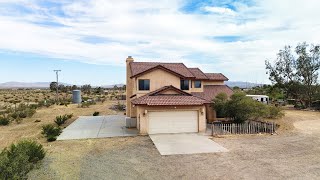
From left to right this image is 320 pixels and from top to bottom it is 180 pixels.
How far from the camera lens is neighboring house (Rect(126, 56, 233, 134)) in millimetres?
21500

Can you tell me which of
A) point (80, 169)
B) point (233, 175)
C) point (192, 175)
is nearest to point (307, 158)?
point (233, 175)

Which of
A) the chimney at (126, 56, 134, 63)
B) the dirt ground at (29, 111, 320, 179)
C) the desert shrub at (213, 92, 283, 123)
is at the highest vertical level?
the chimney at (126, 56, 134, 63)

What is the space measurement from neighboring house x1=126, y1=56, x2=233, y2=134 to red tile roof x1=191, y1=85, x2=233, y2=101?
1.75 feet

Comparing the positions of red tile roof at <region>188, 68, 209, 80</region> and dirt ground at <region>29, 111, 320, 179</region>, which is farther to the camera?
red tile roof at <region>188, 68, 209, 80</region>

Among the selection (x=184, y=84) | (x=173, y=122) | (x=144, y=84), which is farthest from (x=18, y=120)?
(x=184, y=84)

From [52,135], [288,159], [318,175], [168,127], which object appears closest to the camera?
[318,175]

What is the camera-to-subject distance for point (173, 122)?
865 inches

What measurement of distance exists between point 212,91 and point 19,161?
22571mm

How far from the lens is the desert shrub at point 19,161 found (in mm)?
9367

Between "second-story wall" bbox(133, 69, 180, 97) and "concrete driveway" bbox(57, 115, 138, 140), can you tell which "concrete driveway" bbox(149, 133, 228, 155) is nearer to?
"concrete driveway" bbox(57, 115, 138, 140)

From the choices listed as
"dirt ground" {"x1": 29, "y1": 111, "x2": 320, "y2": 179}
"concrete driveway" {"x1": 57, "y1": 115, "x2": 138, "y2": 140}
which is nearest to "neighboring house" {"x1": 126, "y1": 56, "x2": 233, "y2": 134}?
"concrete driveway" {"x1": 57, "y1": 115, "x2": 138, "y2": 140}

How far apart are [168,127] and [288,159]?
32.5ft

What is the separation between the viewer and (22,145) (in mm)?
13047

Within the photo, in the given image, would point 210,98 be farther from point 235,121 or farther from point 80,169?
point 80,169
